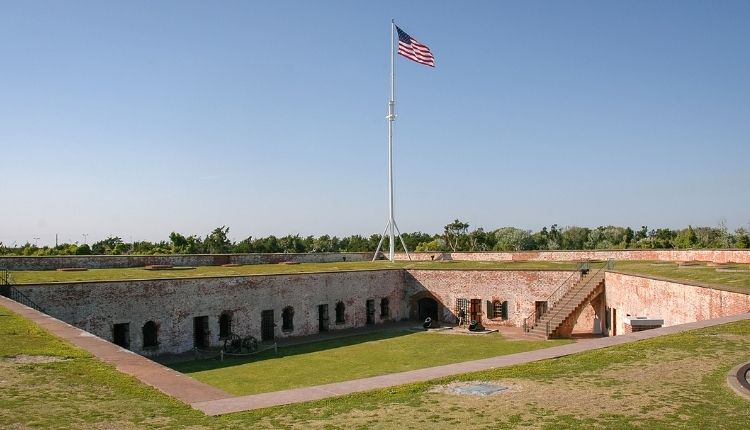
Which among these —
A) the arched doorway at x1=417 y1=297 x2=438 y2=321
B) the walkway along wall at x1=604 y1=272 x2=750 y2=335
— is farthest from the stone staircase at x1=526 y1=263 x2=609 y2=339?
the arched doorway at x1=417 y1=297 x2=438 y2=321

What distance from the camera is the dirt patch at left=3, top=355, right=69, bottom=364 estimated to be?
30.2ft

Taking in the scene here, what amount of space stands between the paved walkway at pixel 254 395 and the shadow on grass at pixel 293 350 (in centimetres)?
812

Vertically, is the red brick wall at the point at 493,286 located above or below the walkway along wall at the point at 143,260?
below

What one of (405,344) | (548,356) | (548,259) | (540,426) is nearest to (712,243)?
(548,259)

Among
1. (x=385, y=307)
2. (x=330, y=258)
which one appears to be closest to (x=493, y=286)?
(x=385, y=307)

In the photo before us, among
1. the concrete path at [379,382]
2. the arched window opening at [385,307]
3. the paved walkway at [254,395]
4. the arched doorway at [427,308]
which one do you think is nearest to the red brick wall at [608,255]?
the arched doorway at [427,308]

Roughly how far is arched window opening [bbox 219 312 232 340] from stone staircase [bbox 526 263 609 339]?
41.2ft

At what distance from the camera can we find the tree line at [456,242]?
2026 inches

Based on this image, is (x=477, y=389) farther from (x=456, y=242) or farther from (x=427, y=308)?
(x=456, y=242)

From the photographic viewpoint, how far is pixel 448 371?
912cm

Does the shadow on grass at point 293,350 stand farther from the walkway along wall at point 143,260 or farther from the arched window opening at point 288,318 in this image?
the walkway along wall at point 143,260

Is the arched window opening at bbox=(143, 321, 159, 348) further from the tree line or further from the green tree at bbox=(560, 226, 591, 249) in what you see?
Result: the green tree at bbox=(560, 226, 591, 249)

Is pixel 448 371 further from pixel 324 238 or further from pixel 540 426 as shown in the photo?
pixel 324 238

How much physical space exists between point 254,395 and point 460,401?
104 inches
